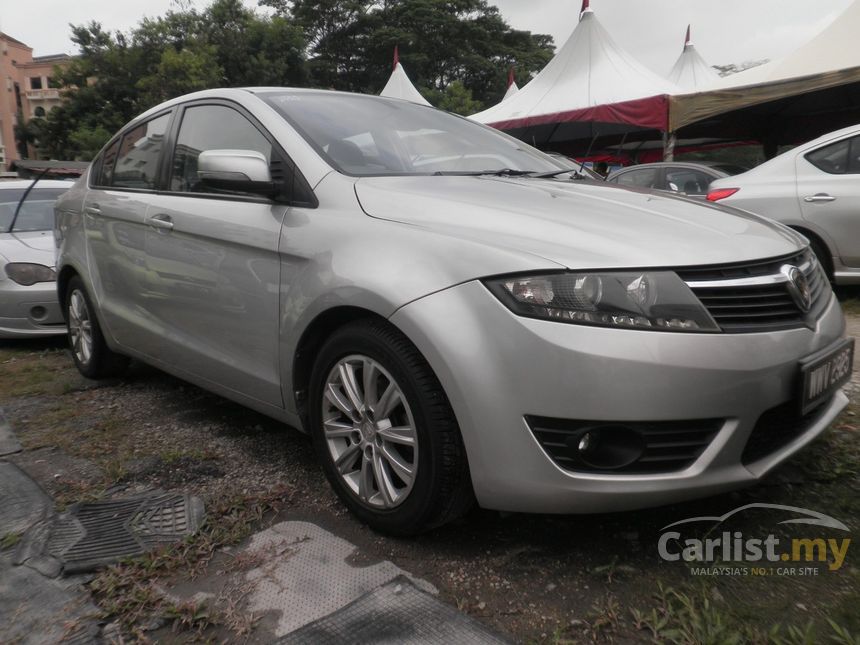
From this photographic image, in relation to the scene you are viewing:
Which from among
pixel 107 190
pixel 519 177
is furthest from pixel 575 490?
pixel 107 190

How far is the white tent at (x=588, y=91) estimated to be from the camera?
10.8 meters

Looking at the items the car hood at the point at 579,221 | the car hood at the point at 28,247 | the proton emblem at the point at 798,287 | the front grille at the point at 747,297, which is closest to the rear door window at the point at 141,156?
the car hood at the point at 579,221

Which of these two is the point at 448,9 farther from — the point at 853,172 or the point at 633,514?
the point at 633,514

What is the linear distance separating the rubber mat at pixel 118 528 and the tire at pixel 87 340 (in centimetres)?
162

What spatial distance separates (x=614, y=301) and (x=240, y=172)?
4.38 feet

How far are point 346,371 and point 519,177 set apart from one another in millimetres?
1058

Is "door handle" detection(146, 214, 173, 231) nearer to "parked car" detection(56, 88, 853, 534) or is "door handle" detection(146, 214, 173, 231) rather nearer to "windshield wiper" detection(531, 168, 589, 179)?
"parked car" detection(56, 88, 853, 534)

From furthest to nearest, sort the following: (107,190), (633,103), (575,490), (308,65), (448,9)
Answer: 1. (448,9)
2. (308,65)
3. (633,103)
4. (107,190)
5. (575,490)

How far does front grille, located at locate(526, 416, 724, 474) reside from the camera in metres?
1.66

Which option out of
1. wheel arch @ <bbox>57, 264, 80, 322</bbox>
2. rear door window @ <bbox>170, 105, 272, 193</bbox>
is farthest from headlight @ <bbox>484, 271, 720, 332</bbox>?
wheel arch @ <bbox>57, 264, 80, 322</bbox>

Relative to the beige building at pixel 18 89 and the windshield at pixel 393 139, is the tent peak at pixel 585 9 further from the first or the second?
the beige building at pixel 18 89

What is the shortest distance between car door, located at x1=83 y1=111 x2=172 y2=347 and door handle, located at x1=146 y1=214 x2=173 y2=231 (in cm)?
11

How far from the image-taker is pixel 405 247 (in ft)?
6.23

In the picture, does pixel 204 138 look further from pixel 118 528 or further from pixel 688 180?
pixel 688 180
